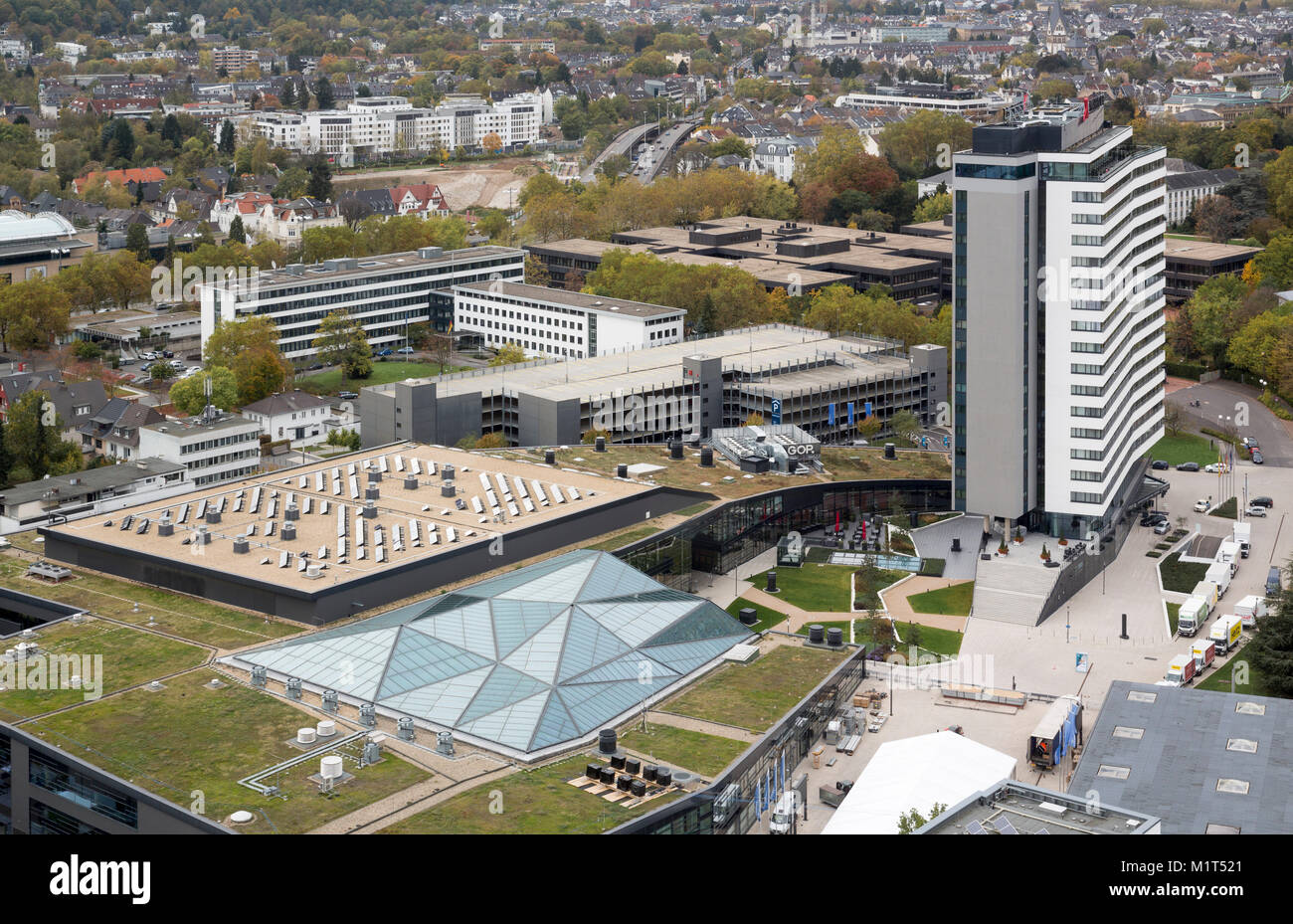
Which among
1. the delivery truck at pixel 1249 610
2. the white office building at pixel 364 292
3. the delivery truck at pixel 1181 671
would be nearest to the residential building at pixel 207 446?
the white office building at pixel 364 292

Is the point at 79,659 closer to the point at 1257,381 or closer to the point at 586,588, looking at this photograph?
the point at 586,588

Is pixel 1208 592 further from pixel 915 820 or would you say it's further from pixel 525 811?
pixel 525 811

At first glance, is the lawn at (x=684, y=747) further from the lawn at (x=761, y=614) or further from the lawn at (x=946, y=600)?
the lawn at (x=946, y=600)

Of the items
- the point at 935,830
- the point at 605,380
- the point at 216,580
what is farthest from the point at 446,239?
the point at 935,830

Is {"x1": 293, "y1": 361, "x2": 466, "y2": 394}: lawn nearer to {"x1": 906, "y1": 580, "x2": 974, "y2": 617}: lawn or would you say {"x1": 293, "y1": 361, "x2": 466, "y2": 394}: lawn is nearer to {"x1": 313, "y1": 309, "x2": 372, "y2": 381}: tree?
{"x1": 313, "y1": 309, "x2": 372, "y2": 381}: tree

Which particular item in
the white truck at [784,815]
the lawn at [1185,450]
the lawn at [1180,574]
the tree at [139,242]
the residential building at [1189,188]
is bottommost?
A: the white truck at [784,815]

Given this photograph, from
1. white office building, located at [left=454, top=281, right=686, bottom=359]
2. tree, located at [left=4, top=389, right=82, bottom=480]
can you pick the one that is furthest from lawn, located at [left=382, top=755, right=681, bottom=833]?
white office building, located at [left=454, top=281, right=686, bottom=359]

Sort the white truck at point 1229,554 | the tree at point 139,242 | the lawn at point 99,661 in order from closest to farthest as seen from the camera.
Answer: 1. the lawn at point 99,661
2. the white truck at point 1229,554
3. the tree at point 139,242
